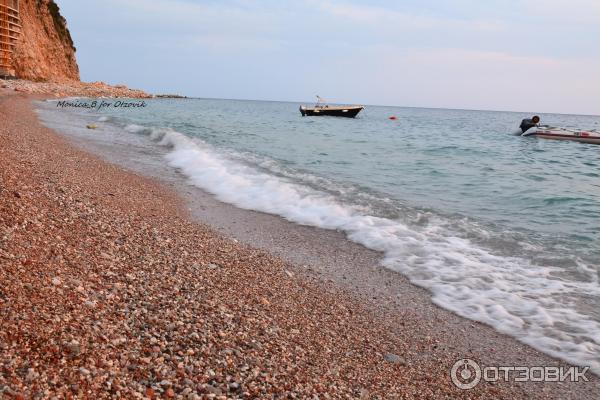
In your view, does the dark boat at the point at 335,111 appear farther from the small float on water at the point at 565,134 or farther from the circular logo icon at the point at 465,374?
the circular logo icon at the point at 465,374

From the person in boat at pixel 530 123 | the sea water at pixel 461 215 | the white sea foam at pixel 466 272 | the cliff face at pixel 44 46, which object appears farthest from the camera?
the cliff face at pixel 44 46

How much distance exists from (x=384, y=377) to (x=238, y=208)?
19.0 feet

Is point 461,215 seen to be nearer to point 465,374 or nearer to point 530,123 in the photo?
point 465,374

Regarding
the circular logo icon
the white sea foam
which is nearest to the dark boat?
the white sea foam

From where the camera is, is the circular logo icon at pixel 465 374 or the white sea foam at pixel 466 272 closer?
the circular logo icon at pixel 465 374

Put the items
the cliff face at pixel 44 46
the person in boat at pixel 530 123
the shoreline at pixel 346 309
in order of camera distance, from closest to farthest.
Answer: the shoreline at pixel 346 309 < the person in boat at pixel 530 123 < the cliff face at pixel 44 46

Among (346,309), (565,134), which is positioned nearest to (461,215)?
(346,309)

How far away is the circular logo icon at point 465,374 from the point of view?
3632 mm

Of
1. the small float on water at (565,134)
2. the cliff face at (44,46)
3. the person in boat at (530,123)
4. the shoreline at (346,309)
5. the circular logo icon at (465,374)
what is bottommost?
the circular logo icon at (465,374)

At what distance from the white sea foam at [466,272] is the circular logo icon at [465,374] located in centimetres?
94

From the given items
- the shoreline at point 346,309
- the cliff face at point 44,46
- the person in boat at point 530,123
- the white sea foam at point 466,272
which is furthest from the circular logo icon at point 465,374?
the cliff face at point 44,46

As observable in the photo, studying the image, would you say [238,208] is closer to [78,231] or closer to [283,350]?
[78,231]

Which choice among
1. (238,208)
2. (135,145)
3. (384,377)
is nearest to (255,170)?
(238,208)

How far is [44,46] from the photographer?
56000 millimetres
